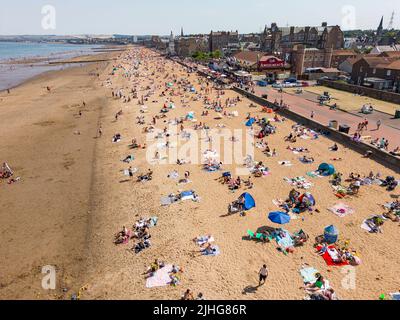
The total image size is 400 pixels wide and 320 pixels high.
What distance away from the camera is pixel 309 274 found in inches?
483

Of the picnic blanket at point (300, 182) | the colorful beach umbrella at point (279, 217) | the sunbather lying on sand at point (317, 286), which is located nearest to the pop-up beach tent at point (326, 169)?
the picnic blanket at point (300, 182)

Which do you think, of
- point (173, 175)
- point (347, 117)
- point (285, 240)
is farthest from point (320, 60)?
point (285, 240)

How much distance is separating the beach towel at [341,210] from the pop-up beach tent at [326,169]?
392cm

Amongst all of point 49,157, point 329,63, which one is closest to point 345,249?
point 49,157

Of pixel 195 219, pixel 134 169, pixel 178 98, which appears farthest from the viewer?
pixel 178 98

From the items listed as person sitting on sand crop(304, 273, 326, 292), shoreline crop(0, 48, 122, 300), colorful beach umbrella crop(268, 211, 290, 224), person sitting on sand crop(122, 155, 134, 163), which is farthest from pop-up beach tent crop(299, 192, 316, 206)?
person sitting on sand crop(122, 155, 134, 163)

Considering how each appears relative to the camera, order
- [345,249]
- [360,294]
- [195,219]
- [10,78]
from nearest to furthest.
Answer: [360,294] < [345,249] < [195,219] < [10,78]

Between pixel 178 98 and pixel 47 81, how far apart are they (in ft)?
129

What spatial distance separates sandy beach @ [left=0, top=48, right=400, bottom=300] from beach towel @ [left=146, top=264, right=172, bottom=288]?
210 mm

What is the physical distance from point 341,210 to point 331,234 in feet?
10.7

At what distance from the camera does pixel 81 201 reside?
62.0 feet

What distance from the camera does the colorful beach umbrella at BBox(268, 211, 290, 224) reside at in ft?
50.0

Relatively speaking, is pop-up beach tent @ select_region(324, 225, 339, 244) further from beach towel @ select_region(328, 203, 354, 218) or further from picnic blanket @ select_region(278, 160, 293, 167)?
picnic blanket @ select_region(278, 160, 293, 167)
